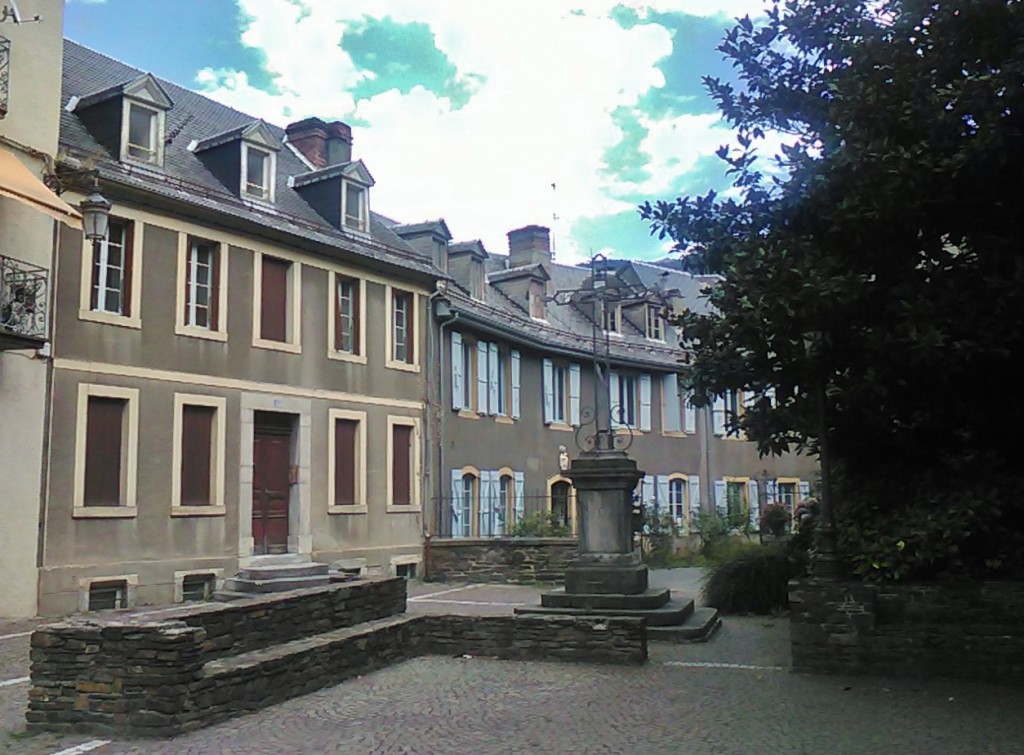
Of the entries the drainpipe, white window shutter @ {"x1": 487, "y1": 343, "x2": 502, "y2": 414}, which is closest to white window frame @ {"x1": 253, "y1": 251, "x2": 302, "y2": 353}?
the drainpipe

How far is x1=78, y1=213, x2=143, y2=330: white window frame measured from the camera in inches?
590

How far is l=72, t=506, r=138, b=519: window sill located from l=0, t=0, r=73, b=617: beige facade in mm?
646

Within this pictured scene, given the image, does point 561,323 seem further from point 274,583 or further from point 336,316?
point 274,583

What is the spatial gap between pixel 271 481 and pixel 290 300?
3.25 m

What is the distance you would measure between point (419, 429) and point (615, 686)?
12.5 metres

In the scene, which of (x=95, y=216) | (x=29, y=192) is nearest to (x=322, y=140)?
(x=95, y=216)

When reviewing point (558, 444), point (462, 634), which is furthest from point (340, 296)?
point (462, 634)

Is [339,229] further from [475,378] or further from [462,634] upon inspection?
[462,634]

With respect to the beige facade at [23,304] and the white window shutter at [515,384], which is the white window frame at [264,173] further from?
the white window shutter at [515,384]

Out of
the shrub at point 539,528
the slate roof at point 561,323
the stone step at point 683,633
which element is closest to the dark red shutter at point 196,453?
the slate roof at point 561,323

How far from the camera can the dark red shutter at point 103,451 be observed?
14.9 meters

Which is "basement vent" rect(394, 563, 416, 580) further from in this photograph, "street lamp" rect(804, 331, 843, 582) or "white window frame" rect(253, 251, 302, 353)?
"street lamp" rect(804, 331, 843, 582)

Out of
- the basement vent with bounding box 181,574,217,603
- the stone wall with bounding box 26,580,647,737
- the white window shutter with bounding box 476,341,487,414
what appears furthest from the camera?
the white window shutter with bounding box 476,341,487,414

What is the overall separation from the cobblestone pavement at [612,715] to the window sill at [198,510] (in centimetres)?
712
